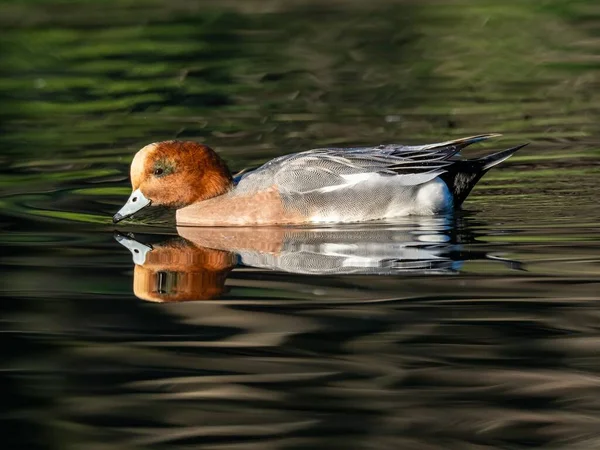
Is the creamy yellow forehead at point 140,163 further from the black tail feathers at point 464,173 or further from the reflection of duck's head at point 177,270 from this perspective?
the black tail feathers at point 464,173

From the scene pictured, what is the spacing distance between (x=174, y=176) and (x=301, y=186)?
76 centimetres

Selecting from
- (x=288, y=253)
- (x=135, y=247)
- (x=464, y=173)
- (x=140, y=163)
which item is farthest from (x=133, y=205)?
(x=464, y=173)

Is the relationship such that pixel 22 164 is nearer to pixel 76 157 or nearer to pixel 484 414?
pixel 76 157

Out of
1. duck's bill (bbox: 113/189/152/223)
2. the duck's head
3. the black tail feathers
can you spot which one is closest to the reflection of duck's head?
duck's bill (bbox: 113/189/152/223)

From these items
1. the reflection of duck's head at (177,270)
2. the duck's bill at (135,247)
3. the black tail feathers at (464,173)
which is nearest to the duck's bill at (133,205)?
the duck's bill at (135,247)

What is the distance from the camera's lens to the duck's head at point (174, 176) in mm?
8133

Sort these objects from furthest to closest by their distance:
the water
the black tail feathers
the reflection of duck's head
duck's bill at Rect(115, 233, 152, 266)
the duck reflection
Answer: the black tail feathers, duck's bill at Rect(115, 233, 152, 266), the duck reflection, the reflection of duck's head, the water

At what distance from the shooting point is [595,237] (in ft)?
24.1

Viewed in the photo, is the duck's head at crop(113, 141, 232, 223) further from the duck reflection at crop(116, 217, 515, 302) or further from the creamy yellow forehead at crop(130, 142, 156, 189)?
the duck reflection at crop(116, 217, 515, 302)

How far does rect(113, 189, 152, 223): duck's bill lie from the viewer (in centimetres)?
810

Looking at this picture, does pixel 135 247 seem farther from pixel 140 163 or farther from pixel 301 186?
pixel 301 186

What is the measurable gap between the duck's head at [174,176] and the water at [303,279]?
191 millimetres

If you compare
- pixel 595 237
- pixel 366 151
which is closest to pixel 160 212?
pixel 366 151

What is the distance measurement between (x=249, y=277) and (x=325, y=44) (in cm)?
935
